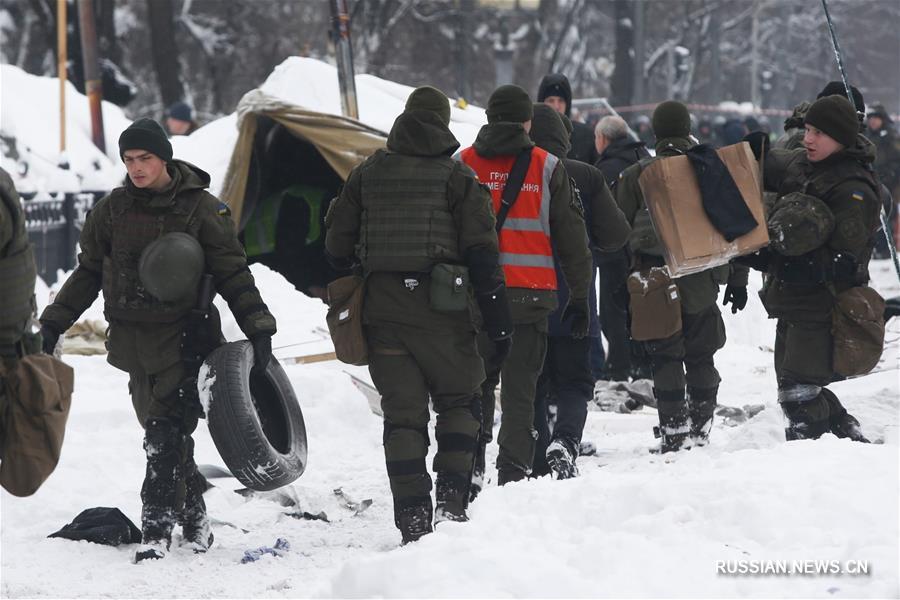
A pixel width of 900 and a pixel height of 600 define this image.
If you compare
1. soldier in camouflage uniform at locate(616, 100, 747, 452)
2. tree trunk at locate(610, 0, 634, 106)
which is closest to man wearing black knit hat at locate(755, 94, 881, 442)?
soldier in camouflage uniform at locate(616, 100, 747, 452)

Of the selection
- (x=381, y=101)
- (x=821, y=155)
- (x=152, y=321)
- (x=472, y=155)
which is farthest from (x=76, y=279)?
(x=381, y=101)

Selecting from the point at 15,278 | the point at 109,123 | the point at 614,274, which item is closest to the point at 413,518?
the point at 15,278

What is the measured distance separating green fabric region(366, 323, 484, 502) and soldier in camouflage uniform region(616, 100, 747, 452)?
Result: 6.36ft

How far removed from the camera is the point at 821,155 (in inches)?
240

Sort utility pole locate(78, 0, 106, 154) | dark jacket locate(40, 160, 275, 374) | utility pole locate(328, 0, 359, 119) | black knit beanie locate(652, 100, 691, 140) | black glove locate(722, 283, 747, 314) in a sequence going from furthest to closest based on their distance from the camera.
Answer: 1. utility pole locate(78, 0, 106, 154)
2. utility pole locate(328, 0, 359, 119)
3. black knit beanie locate(652, 100, 691, 140)
4. black glove locate(722, 283, 747, 314)
5. dark jacket locate(40, 160, 275, 374)

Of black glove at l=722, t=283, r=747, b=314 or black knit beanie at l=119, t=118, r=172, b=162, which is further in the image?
black glove at l=722, t=283, r=747, b=314

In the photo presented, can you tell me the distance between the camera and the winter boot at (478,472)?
609 cm

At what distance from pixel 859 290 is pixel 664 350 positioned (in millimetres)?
1349

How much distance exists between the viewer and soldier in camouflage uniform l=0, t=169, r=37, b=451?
457cm

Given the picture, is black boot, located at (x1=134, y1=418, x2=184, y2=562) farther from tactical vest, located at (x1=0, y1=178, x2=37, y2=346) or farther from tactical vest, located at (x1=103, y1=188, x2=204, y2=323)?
tactical vest, located at (x1=0, y1=178, x2=37, y2=346)

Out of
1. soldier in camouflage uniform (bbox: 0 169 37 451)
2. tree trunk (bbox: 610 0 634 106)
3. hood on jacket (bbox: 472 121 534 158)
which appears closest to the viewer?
soldier in camouflage uniform (bbox: 0 169 37 451)

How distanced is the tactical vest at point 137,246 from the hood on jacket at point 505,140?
4.08 ft

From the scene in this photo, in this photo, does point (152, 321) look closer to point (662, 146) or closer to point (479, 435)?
point (479, 435)

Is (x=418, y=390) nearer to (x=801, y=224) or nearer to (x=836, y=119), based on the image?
(x=801, y=224)
